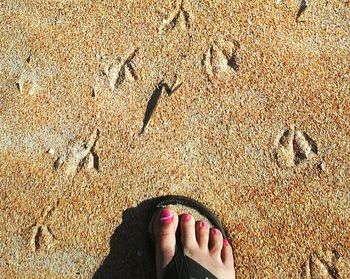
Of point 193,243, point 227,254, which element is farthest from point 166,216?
point 227,254

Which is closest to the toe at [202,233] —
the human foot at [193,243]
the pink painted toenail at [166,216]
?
the human foot at [193,243]

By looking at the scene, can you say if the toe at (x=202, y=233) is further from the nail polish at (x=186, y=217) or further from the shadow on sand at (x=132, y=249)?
the shadow on sand at (x=132, y=249)

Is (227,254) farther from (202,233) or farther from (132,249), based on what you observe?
(132,249)

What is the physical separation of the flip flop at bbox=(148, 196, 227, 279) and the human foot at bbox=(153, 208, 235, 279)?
0.02 meters

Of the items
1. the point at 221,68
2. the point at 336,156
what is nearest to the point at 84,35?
the point at 221,68

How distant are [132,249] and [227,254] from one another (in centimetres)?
39

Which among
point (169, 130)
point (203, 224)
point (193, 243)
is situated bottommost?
point (193, 243)

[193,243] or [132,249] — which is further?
[193,243]

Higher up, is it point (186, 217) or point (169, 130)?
point (169, 130)

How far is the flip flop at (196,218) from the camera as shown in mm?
2104

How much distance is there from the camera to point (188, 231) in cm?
216

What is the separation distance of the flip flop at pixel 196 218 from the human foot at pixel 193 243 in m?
0.02

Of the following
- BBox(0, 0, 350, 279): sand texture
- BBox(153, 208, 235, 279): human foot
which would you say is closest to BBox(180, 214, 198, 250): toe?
BBox(153, 208, 235, 279): human foot

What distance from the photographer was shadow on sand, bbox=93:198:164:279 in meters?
2.06
